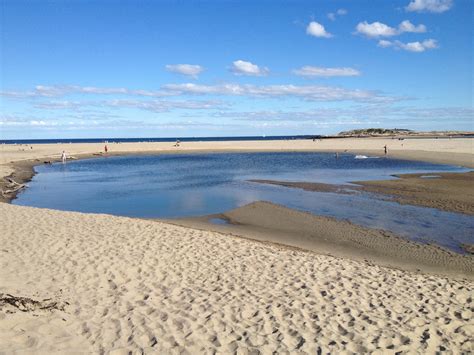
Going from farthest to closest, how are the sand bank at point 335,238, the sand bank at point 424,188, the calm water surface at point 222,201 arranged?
1. the sand bank at point 424,188
2. the calm water surface at point 222,201
3. the sand bank at point 335,238

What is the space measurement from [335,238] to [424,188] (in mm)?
14641

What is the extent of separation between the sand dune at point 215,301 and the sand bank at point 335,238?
1855mm

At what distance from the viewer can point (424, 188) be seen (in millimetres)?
25953

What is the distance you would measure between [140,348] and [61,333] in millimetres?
1412

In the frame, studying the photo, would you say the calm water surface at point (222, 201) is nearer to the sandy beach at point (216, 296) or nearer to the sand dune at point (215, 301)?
the sandy beach at point (216, 296)

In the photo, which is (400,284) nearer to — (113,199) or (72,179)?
(113,199)

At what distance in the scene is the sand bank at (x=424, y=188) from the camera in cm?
2089

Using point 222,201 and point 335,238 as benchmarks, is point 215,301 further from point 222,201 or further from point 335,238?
point 222,201

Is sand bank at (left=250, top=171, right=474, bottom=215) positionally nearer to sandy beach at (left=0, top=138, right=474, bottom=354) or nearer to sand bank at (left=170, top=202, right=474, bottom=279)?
sand bank at (left=170, top=202, right=474, bottom=279)

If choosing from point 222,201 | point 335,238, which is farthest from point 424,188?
point 335,238

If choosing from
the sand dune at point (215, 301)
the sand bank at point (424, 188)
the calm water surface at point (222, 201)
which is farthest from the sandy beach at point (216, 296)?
the sand bank at point (424, 188)

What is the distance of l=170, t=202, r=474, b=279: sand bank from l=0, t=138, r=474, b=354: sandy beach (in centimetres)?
11

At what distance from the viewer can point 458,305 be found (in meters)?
7.73

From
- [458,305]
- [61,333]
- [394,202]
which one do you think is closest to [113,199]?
[394,202]
